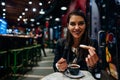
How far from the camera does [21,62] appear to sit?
674 cm

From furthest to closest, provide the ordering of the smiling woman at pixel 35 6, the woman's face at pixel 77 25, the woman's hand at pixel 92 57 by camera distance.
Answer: the smiling woman at pixel 35 6 → the woman's face at pixel 77 25 → the woman's hand at pixel 92 57

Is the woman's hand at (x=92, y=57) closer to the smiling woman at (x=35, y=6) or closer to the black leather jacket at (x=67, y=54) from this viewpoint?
the black leather jacket at (x=67, y=54)

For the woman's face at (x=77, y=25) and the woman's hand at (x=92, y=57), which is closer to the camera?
the woman's hand at (x=92, y=57)

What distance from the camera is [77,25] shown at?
6.24 ft

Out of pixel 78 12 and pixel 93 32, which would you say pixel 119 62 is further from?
pixel 93 32

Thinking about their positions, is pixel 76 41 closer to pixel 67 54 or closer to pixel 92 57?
pixel 67 54

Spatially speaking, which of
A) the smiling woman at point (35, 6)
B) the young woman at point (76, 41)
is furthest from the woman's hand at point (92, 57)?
the smiling woman at point (35, 6)

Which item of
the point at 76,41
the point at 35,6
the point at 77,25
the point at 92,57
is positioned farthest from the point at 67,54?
the point at 35,6

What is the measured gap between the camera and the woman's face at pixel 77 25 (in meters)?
1.91

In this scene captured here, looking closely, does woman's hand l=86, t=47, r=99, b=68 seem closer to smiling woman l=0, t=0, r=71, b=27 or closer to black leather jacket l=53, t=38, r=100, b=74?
black leather jacket l=53, t=38, r=100, b=74

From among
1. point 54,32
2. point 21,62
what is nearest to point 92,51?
point 21,62

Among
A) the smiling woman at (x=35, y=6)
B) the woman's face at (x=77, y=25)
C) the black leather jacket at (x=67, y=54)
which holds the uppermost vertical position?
the smiling woman at (x=35, y=6)

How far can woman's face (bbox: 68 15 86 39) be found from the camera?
6.26ft

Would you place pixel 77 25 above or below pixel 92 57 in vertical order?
above
